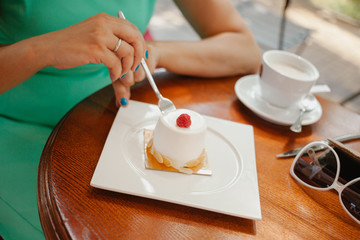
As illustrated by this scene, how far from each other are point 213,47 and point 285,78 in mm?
311

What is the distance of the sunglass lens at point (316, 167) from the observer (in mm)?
626

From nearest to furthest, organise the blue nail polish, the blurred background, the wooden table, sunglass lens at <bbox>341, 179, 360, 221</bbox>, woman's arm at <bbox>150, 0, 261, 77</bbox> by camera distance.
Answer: the wooden table → sunglass lens at <bbox>341, 179, 360, 221</bbox> → the blue nail polish → woman's arm at <bbox>150, 0, 261, 77</bbox> → the blurred background

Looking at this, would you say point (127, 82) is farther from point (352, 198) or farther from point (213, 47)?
point (352, 198)

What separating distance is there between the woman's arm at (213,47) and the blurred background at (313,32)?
808 millimetres

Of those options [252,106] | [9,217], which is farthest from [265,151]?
[9,217]

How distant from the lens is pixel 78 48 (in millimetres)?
618

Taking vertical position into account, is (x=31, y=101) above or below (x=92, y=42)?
below

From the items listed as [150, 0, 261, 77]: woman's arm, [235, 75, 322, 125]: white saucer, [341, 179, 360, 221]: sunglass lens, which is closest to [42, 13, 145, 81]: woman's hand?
[150, 0, 261, 77]: woman's arm

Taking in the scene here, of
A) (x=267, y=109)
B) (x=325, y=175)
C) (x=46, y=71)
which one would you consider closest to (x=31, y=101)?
(x=46, y=71)

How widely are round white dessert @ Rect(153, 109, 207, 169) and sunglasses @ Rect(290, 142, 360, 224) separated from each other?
0.23m

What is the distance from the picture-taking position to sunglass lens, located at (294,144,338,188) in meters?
0.63

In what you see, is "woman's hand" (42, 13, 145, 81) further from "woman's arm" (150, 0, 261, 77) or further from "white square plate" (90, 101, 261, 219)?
"woman's arm" (150, 0, 261, 77)

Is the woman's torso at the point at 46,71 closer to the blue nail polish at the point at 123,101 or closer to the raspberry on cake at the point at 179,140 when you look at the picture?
the blue nail polish at the point at 123,101

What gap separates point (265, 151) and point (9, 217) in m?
0.60
